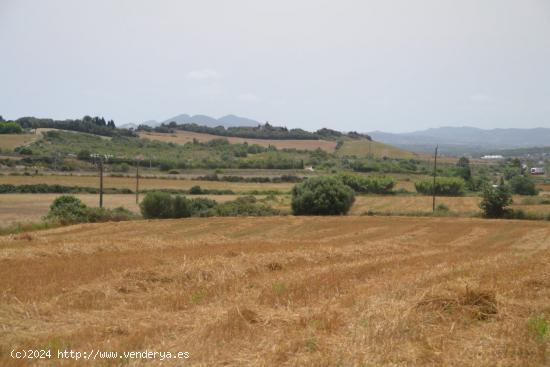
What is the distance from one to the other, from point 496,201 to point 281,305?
47551 mm

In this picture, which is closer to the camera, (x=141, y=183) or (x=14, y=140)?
(x=141, y=183)

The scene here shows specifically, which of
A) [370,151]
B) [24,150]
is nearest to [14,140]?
[24,150]

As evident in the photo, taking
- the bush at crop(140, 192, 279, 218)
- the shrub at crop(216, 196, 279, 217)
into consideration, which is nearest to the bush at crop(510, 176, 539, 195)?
the shrub at crop(216, 196, 279, 217)

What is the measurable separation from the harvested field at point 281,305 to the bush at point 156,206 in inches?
1327

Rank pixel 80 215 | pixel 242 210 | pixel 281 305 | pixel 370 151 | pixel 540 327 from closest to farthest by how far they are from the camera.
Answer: pixel 540 327
pixel 281 305
pixel 80 215
pixel 242 210
pixel 370 151

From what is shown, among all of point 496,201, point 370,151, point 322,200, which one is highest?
point 370,151

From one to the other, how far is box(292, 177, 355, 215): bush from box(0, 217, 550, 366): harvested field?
3569 cm

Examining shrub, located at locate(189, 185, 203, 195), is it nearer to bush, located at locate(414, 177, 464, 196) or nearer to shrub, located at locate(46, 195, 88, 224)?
shrub, located at locate(46, 195, 88, 224)

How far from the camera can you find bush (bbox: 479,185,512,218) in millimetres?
53219

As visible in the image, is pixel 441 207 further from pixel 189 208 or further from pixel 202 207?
pixel 189 208

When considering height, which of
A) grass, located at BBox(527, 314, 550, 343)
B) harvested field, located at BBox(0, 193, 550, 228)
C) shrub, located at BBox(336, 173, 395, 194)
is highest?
grass, located at BBox(527, 314, 550, 343)

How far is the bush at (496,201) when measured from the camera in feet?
175

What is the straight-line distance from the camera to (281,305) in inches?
418

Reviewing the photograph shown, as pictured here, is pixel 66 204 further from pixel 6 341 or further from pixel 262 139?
pixel 262 139
